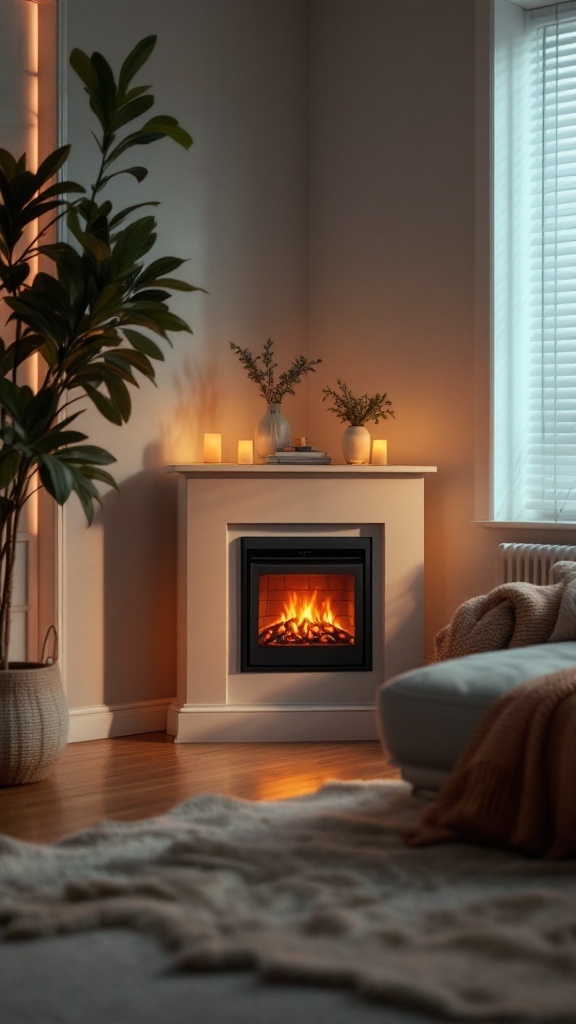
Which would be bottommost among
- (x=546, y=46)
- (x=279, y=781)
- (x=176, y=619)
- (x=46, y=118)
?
(x=279, y=781)

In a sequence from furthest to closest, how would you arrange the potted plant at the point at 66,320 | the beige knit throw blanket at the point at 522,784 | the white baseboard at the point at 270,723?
the white baseboard at the point at 270,723, the potted plant at the point at 66,320, the beige knit throw blanket at the point at 522,784

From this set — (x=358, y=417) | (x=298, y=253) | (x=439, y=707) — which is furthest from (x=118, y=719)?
(x=298, y=253)

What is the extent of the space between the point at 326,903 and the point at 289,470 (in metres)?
2.39

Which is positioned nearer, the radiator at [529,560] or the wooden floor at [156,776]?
the wooden floor at [156,776]

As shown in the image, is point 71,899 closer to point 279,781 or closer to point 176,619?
point 279,781

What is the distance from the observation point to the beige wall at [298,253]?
185 inches

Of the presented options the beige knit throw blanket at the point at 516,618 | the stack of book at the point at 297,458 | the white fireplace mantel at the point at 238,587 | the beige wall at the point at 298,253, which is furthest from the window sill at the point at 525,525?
the stack of book at the point at 297,458

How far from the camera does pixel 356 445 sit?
16.0ft

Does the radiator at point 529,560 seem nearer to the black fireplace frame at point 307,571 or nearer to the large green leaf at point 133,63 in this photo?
the black fireplace frame at point 307,571

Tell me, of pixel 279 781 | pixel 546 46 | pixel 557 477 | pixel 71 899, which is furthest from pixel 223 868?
pixel 546 46

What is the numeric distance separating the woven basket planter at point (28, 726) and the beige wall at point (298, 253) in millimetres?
649

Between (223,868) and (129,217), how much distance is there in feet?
9.19

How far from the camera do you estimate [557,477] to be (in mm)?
4691

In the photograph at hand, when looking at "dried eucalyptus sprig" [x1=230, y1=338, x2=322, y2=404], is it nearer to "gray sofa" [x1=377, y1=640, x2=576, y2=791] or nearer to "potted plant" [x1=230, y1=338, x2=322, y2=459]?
"potted plant" [x1=230, y1=338, x2=322, y2=459]
